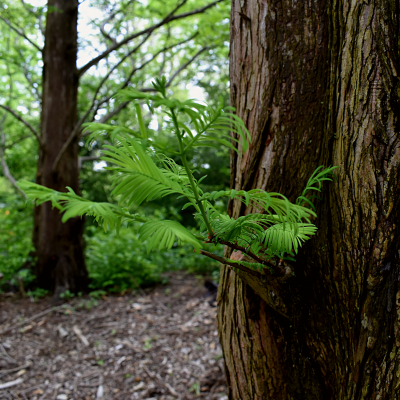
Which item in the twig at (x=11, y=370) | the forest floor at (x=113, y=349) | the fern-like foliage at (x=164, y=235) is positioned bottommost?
the twig at (x=11, y=370)

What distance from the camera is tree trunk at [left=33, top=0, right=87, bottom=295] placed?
155 inches

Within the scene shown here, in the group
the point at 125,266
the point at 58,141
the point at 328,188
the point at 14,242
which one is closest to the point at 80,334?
the point at 125,266

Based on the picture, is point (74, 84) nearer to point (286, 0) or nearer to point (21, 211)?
point (21, 211)

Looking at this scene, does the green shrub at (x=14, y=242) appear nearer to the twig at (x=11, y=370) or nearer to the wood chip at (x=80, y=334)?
the wood chip at (x=80, y=334)

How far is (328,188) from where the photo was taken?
1.15m

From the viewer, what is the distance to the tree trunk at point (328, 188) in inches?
40.3

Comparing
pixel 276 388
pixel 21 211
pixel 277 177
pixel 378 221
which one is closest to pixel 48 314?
pixel 21 211

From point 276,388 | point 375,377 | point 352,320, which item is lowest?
point 276,388

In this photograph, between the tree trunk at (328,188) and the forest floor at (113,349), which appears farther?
the forest floor at (113,349)

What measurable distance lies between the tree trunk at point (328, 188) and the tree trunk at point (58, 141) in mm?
3230

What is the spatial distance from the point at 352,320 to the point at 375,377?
182mm

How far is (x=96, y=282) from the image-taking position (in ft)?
13.9

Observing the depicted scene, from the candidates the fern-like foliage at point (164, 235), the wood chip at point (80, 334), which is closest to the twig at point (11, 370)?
the wood chip at point (80, 334)

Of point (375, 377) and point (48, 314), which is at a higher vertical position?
point (375, 377)
